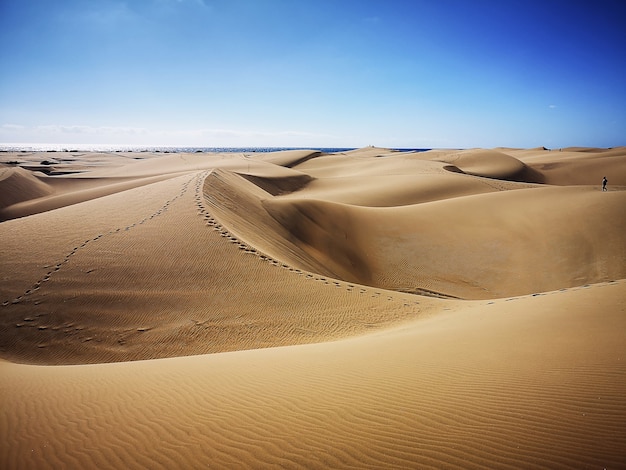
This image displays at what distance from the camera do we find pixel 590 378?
381cm

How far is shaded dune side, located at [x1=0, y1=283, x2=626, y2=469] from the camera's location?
290 cm

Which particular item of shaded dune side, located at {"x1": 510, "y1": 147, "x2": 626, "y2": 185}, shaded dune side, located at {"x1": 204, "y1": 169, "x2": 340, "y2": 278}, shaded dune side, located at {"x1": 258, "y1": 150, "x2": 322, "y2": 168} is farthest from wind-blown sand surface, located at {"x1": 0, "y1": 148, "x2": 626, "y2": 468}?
shaded dune side, located at {"x1": 258, "y1": 150, "x2": 322, "y2": 168}

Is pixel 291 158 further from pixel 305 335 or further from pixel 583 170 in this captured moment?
pixel 305 335

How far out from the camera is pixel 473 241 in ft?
58.6

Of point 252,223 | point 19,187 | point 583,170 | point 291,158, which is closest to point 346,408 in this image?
point 252,223

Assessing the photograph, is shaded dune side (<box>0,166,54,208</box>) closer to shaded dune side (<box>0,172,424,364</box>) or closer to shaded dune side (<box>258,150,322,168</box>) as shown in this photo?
shaded dune side (<box>0,172,424,364</box>)

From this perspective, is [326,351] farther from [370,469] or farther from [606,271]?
[606,271]

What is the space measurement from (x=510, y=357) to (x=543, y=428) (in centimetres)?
190

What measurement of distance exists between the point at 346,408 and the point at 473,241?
16.3 m

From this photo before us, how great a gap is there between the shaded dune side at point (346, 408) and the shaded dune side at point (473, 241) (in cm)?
909

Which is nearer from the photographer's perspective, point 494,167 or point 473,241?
point 473,241

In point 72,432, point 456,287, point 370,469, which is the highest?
point 370,469

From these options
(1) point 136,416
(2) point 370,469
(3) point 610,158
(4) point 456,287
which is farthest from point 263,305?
(3) point 610,158

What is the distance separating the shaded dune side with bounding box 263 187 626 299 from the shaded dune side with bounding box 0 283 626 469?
909 centimetres
